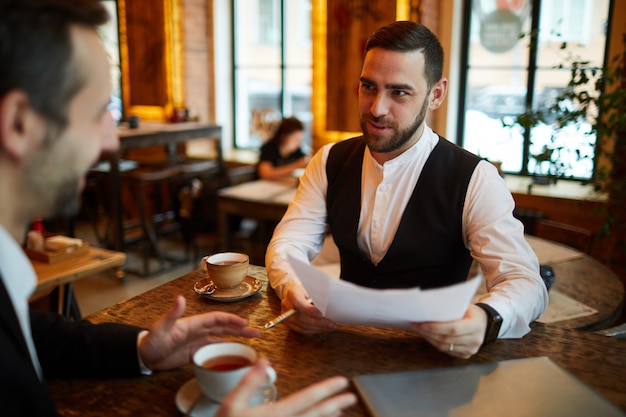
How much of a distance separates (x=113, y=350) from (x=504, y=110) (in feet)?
14.2

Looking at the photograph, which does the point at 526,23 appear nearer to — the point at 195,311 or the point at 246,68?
the point at 246,68

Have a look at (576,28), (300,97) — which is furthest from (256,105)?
(576,28)

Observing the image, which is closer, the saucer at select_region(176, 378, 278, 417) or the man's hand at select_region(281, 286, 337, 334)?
the saucer at select_region(176, 378, 278, 417)

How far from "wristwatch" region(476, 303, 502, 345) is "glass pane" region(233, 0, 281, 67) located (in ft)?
16.6

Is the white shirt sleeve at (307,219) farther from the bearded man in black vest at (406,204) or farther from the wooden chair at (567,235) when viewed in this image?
the wooden chair at (567,235)

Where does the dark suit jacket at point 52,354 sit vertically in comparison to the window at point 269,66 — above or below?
below

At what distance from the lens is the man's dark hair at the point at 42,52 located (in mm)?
749

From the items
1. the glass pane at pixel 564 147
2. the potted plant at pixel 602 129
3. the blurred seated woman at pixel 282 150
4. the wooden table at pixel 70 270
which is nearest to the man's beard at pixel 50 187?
the wooden table at pixel 70 270

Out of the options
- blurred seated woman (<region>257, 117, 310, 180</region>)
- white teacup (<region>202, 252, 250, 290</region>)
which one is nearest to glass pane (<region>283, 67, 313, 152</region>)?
blurred seated woman (<region>257, 117, 310, 180</region>)

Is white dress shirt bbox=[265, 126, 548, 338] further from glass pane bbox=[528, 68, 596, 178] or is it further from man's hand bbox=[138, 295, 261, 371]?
glass pane bbox=[528, 68, 596, 178]

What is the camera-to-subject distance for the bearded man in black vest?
1.47m

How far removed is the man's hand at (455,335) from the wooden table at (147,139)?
3.94 meters

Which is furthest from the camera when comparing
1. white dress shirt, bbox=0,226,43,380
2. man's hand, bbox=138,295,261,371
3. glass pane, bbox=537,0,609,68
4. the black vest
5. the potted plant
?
glass pane, bbox=537,0,609,68

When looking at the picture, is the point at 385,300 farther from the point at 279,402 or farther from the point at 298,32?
the point at 298,32
